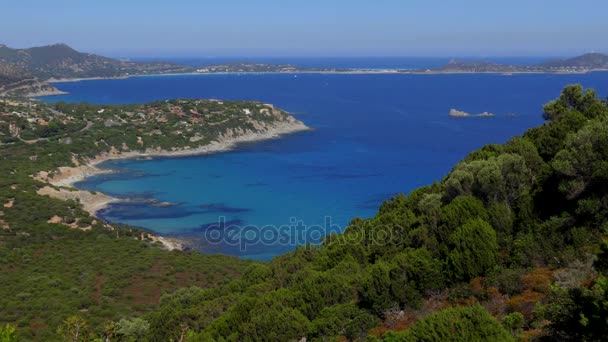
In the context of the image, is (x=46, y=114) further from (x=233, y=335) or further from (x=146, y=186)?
(x=233, y=335)

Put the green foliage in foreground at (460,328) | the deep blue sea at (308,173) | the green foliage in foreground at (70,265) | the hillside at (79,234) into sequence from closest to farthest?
the green foliage in foreground at (460,328), the green foliage in foreground at (70,265), the hillside at (79,234), the deep blue sea at (308,173)

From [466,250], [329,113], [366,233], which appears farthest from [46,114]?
[466,250]
